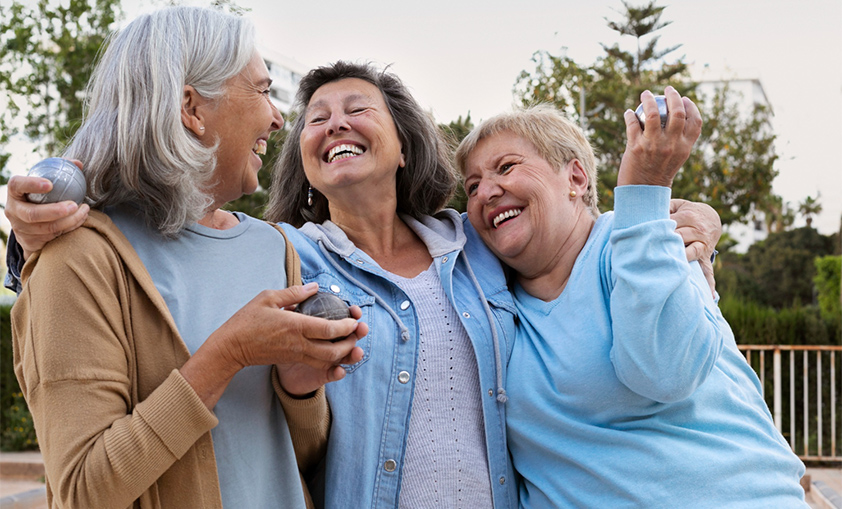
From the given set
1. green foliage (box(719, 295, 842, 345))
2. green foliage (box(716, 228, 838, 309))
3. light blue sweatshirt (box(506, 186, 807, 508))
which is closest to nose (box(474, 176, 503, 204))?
light blue sweatshirt (box(506, 186, 807, 508))

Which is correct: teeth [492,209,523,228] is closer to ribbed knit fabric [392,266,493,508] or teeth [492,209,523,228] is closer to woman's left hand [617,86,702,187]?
ribbed knit fabric [392,266,493,508]

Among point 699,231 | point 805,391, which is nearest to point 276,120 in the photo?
point 699,231

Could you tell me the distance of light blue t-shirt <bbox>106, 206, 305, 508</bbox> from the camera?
1.75 m

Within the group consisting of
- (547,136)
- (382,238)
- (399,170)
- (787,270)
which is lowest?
(787,270)

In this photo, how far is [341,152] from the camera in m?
2.57

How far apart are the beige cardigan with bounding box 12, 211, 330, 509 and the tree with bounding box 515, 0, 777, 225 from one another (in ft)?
49.8

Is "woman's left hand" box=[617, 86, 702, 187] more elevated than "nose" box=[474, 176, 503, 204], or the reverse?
"woman's left hand" box=[617, 86, 702, 187]

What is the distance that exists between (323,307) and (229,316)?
33 centimetres

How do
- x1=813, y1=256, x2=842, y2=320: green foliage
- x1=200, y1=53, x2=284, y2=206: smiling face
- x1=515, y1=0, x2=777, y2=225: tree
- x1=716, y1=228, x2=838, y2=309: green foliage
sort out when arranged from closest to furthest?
1. x1=200, y1=53, x2=284, y2=206: smiling face
2. x1=813, y1=256, x2=842, y2=320: green foliage
3. x1=515, y1=0, x2=777, y2=225: tree
4. x1=716, y1=228, x2=838, y2=309: green foliage

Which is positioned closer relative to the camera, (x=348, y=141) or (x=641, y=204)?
(x=641, y=204)

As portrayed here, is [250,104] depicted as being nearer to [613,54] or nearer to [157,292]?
[157,292]

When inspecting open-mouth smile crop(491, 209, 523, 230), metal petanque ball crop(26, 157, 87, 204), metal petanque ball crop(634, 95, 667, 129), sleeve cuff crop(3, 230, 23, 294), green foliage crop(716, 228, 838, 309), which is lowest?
green foliage crop(716, 228, 838, 309)

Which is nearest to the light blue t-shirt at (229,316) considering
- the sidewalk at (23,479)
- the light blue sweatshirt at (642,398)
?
the light blue sweatshirt at (642,398)

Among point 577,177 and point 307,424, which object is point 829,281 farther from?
point 307,424
